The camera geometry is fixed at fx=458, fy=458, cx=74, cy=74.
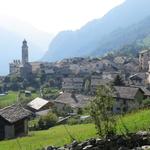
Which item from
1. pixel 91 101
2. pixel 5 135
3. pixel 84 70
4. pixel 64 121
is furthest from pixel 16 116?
pixel 84 70

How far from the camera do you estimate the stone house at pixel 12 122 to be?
46.2 metres

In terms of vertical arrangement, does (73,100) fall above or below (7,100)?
above

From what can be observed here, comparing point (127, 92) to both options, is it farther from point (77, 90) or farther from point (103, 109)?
point (77, 90)

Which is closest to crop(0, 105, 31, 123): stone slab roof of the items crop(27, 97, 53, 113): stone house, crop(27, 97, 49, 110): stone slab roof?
crop(27, 97, 53, 113): stone house

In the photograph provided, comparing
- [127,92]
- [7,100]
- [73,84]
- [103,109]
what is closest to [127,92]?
[127,92]

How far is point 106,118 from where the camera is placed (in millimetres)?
18938

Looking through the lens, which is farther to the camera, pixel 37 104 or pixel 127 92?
pixel 37 104

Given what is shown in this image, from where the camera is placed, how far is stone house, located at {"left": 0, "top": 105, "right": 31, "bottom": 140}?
4625cm

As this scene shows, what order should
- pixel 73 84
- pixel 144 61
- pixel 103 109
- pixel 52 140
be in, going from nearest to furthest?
1. pixel 103 109
2. pixel 52 140
3. pixel 73 84
4. pixel 144 61

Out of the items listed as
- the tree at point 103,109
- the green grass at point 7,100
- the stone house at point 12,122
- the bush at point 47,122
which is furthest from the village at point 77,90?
the green grass at point 7,100

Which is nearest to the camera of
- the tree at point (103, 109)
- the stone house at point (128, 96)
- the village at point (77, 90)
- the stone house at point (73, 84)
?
the tree at point (103, 109)

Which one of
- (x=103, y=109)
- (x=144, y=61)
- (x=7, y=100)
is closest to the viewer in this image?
(x=103, y=109)

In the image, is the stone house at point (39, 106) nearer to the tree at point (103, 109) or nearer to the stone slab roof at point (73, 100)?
the stone slab roof at point (73, 100)

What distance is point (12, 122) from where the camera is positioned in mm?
46031
